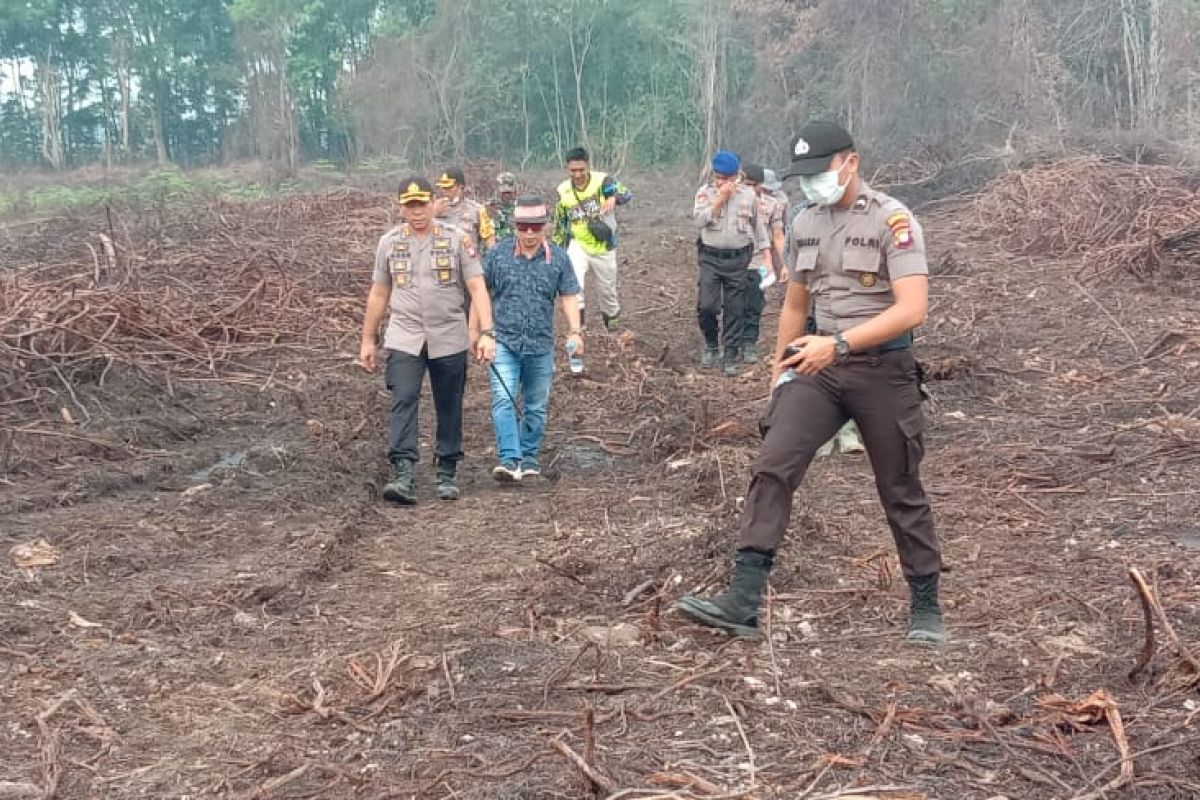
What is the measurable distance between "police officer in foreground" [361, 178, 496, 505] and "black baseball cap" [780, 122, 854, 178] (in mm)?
2889

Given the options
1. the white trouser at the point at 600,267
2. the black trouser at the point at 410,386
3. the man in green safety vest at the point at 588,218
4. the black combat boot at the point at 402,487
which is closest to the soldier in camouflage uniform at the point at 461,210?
the man in green safety vest at the point at 588,218

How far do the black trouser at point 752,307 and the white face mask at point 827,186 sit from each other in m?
6.25

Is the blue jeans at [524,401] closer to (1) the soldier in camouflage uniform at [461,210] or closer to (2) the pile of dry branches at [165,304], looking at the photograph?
(1) the soldier in camouflage uniform at [461,210]

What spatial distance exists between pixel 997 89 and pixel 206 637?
2245 centimetres

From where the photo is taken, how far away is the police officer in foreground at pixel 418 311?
6898mm

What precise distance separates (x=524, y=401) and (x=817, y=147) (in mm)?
3560

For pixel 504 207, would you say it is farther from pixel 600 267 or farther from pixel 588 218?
pixel 600 267

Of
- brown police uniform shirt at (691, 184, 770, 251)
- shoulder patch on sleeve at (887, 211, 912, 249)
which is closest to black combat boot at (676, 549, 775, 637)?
shoulder patch on sleeve at (887, 211, 912, 249)

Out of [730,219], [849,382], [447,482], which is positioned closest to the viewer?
[849,382]

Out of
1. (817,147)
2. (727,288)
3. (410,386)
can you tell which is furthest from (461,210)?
(817,147)

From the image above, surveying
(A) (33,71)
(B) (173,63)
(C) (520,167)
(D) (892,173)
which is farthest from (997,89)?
(A) (33,71)

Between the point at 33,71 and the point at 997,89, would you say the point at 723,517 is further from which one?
the point at 33,71

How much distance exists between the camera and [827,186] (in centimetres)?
427

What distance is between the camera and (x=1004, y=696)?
381 cm
